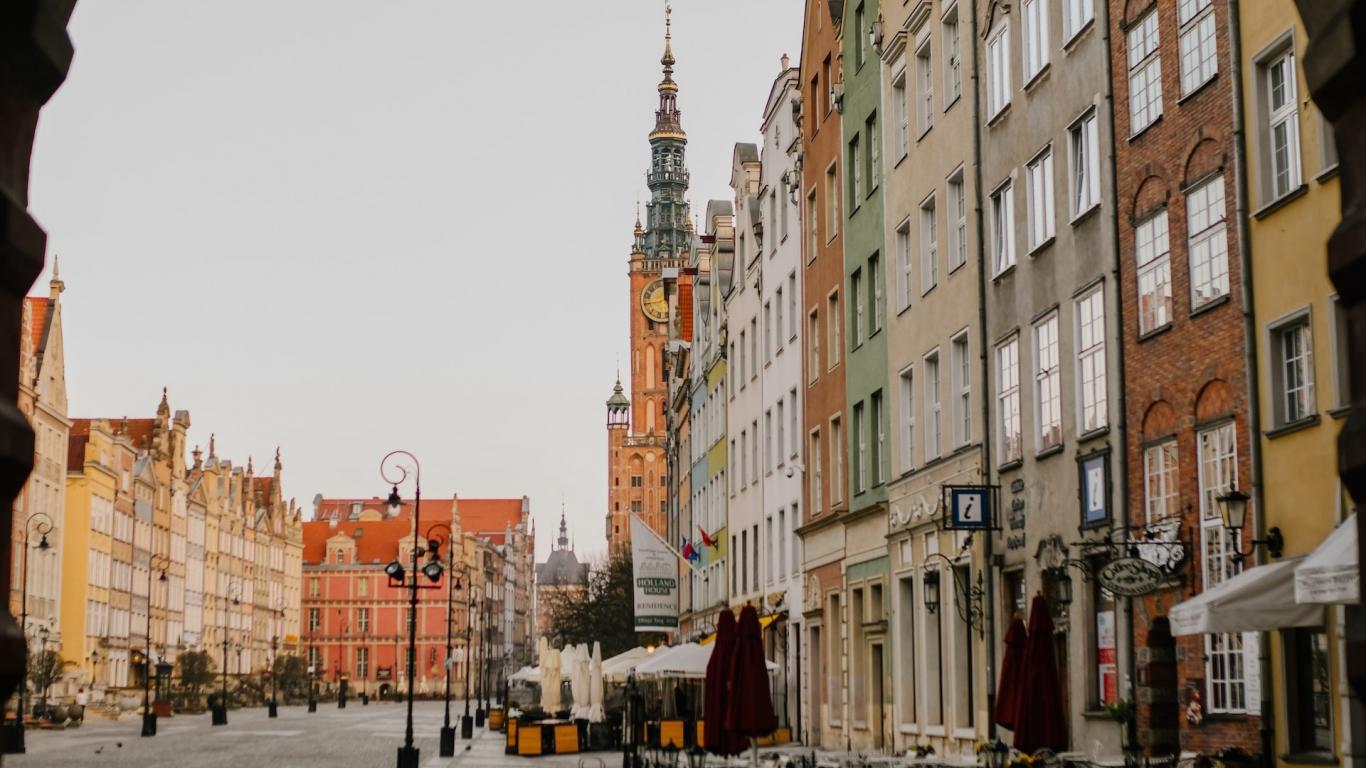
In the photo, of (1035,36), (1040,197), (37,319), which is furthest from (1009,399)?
(37,319)

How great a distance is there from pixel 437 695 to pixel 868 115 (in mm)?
142804

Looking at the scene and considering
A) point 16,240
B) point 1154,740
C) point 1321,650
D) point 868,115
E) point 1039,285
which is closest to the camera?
point 16,240

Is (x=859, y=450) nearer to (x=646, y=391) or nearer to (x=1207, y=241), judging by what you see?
(x=1207, y=241)

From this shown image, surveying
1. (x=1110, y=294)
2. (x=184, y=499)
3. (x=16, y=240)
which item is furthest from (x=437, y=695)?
(x=16, y=240)

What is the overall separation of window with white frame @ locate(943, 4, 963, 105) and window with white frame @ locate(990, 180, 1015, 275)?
269cm

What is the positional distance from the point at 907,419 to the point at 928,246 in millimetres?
3425

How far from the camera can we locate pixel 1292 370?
737 inches

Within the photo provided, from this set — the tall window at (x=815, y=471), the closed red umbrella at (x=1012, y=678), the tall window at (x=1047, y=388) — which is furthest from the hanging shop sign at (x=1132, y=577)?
the tall window at (x=815, y=471)

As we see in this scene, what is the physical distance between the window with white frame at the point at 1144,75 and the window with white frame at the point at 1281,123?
2.64m

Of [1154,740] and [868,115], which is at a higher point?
[868,115]

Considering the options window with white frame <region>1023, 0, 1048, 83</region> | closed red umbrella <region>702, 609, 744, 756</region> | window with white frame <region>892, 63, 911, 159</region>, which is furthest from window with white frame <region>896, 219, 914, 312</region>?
closed red umbrella <region>702, 609, 744, 756</region>

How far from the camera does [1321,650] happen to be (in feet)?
58.6

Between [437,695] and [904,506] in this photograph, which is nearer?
[904,506]

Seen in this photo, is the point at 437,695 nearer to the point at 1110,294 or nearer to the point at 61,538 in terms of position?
the point at 61,538
